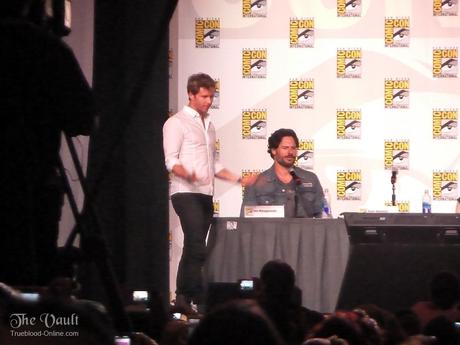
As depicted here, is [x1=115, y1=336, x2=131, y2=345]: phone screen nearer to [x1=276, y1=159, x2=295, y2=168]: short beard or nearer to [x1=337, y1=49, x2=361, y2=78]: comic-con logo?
[x1=276, y1=159, x2=295, y2=168]: short beard

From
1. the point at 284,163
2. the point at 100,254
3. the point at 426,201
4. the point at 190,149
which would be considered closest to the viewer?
the point at 100,254

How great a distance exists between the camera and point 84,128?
2152 mm

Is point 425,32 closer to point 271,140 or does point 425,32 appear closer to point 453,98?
point 453,98

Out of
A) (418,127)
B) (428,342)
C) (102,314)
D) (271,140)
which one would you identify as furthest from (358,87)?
(102,314)

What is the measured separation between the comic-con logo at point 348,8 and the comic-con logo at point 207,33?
4.32ft

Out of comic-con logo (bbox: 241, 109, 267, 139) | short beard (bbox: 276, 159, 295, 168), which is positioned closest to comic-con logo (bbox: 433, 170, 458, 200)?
comic-con logo (bbox: 241, 109, 267, 139)

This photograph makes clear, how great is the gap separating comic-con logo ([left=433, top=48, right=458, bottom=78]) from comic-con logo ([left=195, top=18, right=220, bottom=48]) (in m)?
2.33

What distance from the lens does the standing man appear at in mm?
7922

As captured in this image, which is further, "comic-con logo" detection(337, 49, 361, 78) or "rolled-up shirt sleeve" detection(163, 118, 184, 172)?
"comic-con logo" detection(337, 49, 361, 78)

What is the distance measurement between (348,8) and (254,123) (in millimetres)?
1603

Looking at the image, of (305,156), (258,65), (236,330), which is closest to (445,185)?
(305,156)

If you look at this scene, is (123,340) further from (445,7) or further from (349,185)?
(445,7)

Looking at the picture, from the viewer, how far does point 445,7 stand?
1077cm

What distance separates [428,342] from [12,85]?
106cm
